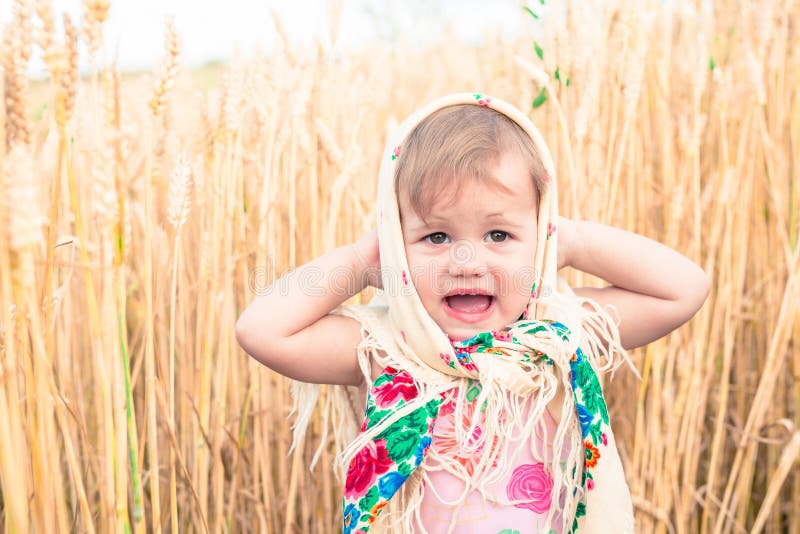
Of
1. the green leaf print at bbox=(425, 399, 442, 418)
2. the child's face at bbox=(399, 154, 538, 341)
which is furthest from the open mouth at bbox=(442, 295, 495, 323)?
the green leaf print at bbox=(425, 399, 442, 418)

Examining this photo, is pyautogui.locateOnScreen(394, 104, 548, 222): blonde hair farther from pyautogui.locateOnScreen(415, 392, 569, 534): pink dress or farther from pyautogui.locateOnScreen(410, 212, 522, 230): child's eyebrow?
pyautogui.locateOnScreen(415, 392, 569, 534): pink dress

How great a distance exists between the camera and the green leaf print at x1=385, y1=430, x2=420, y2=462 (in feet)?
2.82

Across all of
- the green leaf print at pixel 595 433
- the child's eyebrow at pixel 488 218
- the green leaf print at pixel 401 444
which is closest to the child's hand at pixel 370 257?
the child's eyebrow at pixel 488 218

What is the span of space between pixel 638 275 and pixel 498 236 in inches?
8.5

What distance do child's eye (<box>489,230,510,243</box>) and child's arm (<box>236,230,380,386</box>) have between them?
0.52ft

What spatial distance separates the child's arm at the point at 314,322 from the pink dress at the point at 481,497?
151 mm

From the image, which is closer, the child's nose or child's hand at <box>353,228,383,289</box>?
the child's nose

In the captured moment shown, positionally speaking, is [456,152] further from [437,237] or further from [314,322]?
[314,322]

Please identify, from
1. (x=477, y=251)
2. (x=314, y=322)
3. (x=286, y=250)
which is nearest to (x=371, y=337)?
(x=314, y=322)

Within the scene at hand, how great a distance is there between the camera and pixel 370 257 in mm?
964

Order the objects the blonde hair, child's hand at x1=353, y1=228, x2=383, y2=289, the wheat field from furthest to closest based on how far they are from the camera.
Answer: child's hand at x1=353, y1=228, x2=383, y2=289
the blonde hair
the wheat field

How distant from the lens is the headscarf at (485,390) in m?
0.87

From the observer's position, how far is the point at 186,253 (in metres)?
1.50

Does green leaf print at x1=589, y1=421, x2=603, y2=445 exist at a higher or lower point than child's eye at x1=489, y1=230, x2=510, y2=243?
lower
